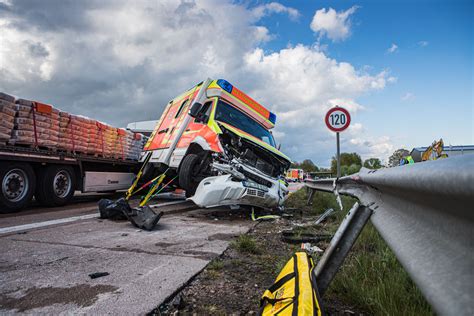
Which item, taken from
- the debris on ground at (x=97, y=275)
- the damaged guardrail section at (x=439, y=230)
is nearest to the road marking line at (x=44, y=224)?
the debris on ground at (x=97, y=275)

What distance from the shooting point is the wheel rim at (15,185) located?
5.22m

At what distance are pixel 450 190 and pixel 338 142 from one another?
21.2 feet

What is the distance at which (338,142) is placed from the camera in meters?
6.82

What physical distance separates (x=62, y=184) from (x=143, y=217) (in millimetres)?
3353

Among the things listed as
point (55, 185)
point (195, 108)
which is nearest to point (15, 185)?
point (55, 185)

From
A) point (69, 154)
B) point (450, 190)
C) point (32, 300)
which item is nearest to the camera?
point (450, 190)

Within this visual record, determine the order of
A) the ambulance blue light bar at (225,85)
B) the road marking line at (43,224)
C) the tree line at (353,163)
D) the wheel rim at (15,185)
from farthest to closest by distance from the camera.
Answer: the tree line at (353,163) < the ambulance blue light bar at (225,85) < the wheel rim at (15,185) < the road marking line at (43,224)

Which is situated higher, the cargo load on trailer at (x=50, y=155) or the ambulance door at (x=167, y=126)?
the ambulance door at (x=167, y=126)

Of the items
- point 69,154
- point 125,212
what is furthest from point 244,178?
point 69,154

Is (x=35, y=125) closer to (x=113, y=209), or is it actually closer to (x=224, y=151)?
(x=113, y=209)

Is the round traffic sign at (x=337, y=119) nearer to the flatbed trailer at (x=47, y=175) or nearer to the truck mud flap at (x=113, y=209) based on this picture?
the truck mud flap at (x=113, y=209)

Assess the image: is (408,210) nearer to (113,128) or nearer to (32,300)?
(32,300)

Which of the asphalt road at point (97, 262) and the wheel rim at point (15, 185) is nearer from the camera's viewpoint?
the asphalt road at point (97, 262)

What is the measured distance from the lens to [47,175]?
6.05 metres
